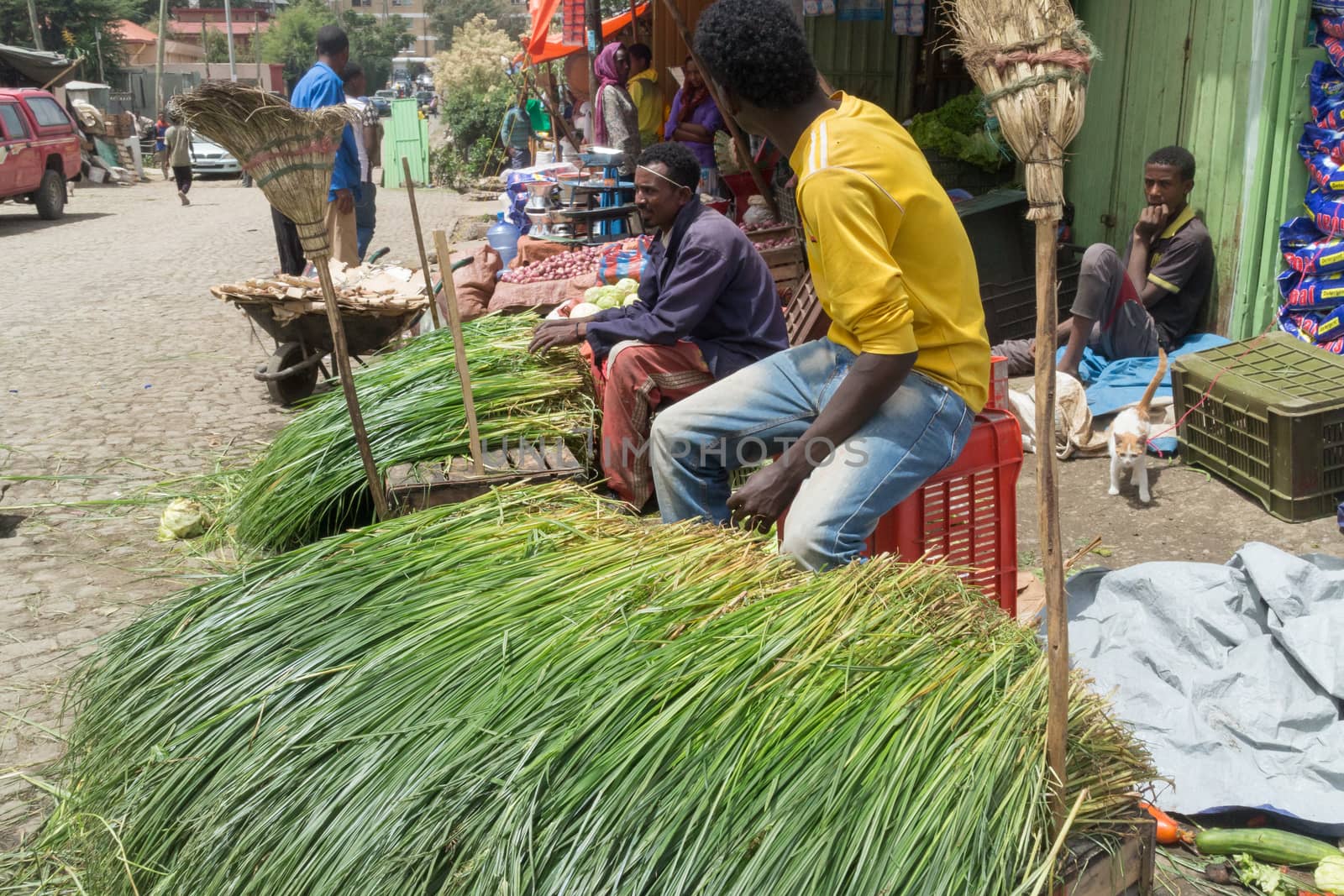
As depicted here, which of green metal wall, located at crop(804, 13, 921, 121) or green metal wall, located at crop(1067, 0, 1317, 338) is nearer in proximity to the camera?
green metal wall, located at crop(1067, 0, 1317, 338)

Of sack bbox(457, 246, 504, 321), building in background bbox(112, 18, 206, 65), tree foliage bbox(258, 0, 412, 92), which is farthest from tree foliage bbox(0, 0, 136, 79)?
sack bbox(457, 246, 504, 321)

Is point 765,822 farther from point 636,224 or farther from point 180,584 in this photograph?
point 636,224

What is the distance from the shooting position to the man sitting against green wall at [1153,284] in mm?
5461

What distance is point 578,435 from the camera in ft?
14.4

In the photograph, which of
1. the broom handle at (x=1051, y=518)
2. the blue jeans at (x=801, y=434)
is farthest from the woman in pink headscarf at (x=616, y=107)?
the broom handle at (x=1051, y=518)

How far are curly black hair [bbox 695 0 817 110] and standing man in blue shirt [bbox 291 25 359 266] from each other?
536cm

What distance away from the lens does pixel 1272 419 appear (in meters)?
4.30

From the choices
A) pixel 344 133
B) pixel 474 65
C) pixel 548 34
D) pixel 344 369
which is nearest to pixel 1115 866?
pixel 344 369

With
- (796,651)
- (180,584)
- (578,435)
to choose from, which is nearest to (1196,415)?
(578,435)

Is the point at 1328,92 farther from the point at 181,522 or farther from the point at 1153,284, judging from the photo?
the point at 181,522

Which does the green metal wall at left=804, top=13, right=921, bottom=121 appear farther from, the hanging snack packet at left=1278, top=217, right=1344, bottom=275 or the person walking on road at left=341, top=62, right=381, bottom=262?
the hanging snack packet at left=1278, top=217, right=1344, bottom=275

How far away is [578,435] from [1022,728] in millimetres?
2676

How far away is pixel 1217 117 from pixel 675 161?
10.8ft

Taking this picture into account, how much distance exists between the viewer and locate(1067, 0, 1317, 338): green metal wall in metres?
5.38
